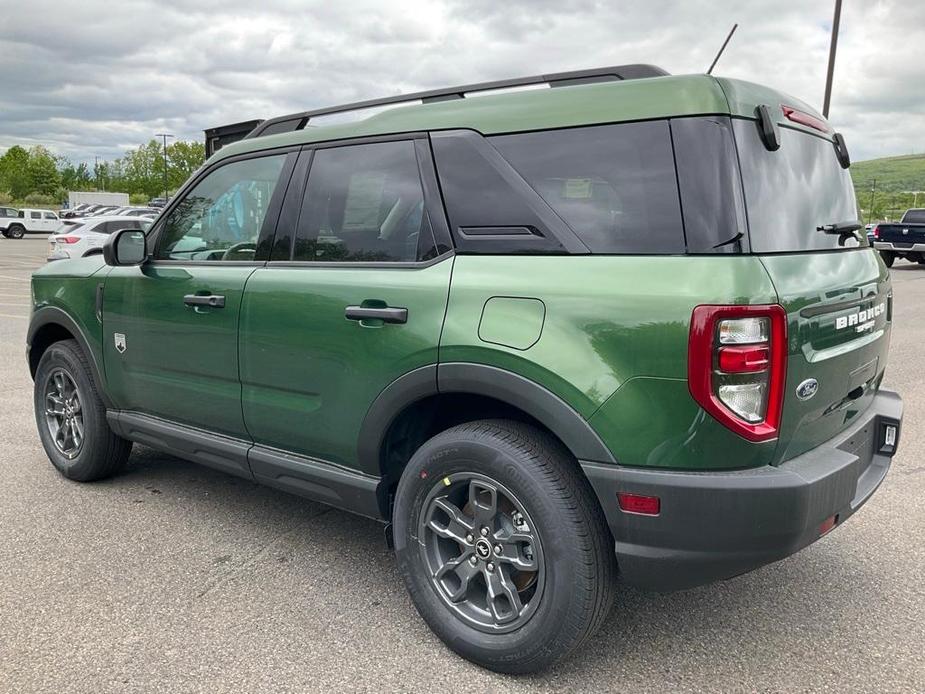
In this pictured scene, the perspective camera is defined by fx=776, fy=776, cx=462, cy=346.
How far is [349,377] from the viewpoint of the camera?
2.87 metres

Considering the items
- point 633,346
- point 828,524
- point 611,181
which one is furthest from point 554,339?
point 828,524

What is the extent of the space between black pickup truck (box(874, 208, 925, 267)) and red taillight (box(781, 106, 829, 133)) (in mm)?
21491

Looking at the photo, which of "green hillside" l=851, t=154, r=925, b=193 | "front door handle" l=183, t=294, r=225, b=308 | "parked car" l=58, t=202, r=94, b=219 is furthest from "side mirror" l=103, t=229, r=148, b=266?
"green hillside" l=851, t=154, r=925, b=193

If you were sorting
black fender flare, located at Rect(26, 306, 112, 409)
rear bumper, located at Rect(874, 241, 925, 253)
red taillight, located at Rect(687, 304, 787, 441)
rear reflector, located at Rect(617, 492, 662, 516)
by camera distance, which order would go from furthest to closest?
rear bumper, located at Rect(874, 241, 925, 253) < black fender flare, located at Rect(26, 306, 112, 409) < rear reflector, located at Rect(617, 492, 662, 516) < red taillight, located at Rect(687, 304, 787, 441)

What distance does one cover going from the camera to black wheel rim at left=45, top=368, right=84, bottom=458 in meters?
4.36

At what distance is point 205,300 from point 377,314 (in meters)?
1.05

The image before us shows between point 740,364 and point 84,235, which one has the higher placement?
point 740,364

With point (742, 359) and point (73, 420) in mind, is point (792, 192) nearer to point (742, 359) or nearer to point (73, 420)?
point (742, 359)

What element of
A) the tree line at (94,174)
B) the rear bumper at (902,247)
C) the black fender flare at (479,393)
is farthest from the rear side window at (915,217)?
the tree line at (94,174)

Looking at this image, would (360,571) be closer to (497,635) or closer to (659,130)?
(497,635)

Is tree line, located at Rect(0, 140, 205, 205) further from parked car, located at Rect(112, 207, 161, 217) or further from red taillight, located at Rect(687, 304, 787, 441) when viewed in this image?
red taillight, located at Rect(687, 304, 787, 441)

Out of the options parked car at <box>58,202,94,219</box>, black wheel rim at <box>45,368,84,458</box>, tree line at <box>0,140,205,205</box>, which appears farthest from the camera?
tree line at <box>0,140,205,205</box>

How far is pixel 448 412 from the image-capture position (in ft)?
9.46

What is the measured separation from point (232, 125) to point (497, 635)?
A: 31.1 ft
